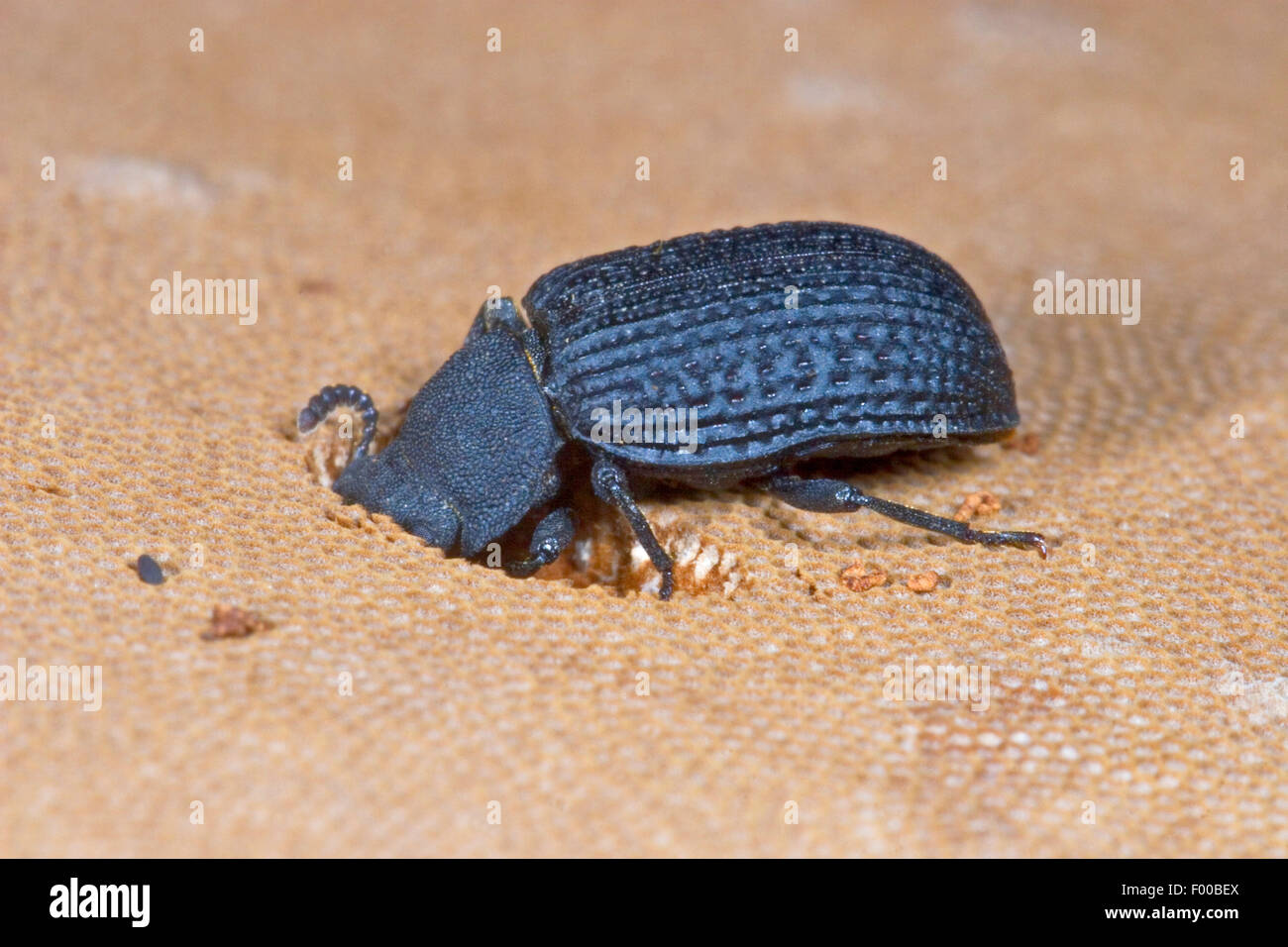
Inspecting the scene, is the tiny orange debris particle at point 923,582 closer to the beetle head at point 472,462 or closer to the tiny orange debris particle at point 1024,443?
the tiny orange debris particle at point 1024,443

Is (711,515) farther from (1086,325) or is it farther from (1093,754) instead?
(1086,325)

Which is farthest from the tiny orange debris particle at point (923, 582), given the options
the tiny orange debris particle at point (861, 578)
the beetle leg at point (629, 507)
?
the beetle leg at point (629, 507)

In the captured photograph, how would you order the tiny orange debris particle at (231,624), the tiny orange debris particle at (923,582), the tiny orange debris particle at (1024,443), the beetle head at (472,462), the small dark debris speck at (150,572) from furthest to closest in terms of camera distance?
the tiny orange debris particle at (1024,443)
the beetle head at (472,462)
the tiny orange debris particle at (923,582)
the small dark debris speck at (150,572)
the tiny orange debris particle at (231,624)

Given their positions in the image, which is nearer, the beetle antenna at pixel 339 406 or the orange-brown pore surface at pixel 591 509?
the orange-brown pore surface at pixel 591 509

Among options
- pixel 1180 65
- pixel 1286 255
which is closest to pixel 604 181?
pixel 1286 255

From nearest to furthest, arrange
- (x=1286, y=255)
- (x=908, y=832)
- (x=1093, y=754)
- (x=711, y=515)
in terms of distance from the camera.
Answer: (x=908, y=832)
(x=1093, y=754)
(x=711, y=515)
(x=1286, y=255)

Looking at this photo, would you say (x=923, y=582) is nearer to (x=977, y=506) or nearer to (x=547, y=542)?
(x=977, y=506)

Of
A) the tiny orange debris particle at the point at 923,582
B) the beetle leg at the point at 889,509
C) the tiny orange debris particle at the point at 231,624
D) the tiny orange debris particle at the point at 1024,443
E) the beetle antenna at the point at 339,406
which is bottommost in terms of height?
the tiny orange debris particle at the point at 231,624

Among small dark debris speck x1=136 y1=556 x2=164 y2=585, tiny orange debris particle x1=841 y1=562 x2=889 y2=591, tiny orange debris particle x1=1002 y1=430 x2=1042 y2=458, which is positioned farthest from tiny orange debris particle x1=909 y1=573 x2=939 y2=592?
small dark debris speck x1=136 y1=556 x2=164 y2=585
